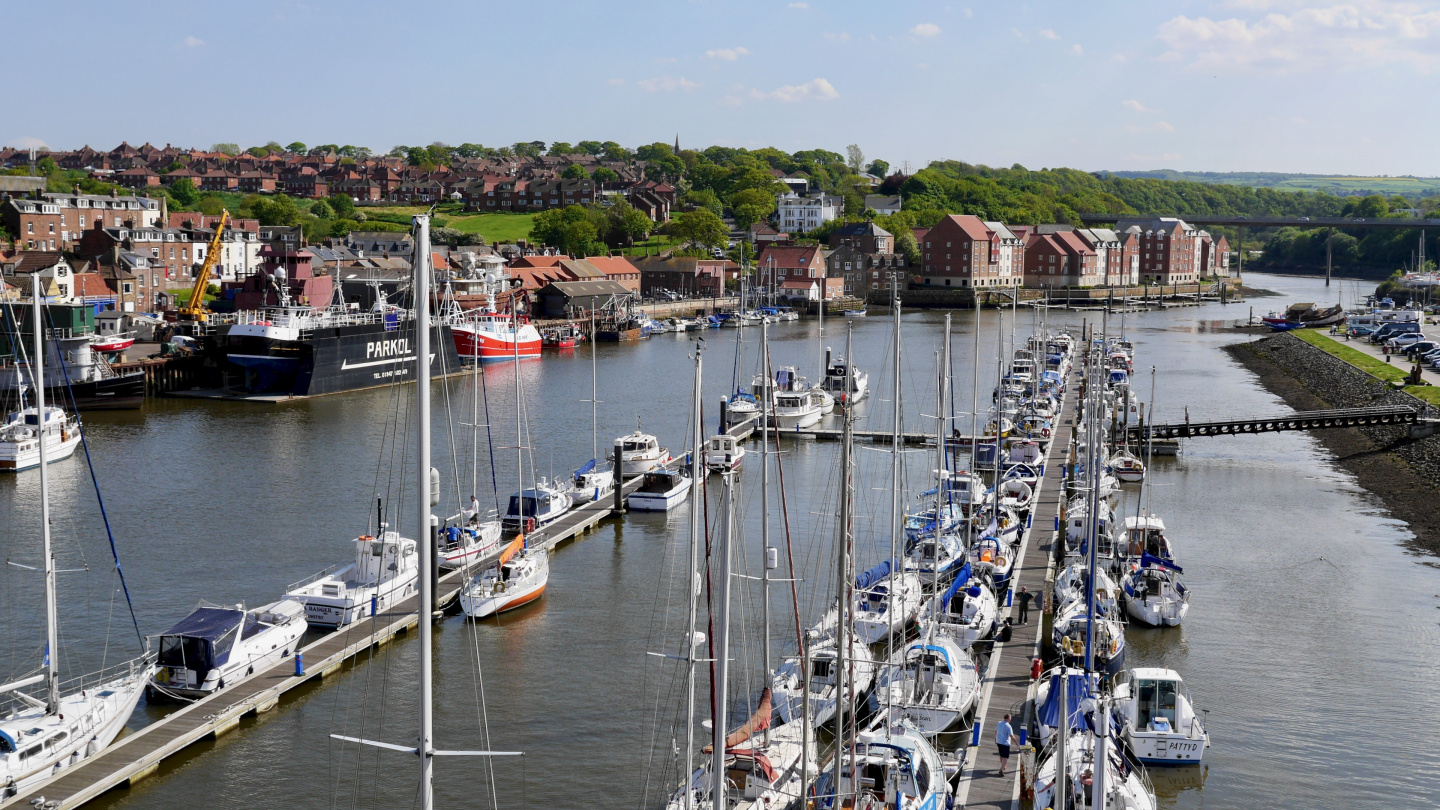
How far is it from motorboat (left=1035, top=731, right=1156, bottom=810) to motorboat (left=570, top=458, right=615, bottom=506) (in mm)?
13617

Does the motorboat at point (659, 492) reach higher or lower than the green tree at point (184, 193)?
lower

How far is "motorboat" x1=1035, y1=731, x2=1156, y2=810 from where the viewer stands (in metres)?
11.5

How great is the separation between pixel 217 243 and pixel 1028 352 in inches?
1392

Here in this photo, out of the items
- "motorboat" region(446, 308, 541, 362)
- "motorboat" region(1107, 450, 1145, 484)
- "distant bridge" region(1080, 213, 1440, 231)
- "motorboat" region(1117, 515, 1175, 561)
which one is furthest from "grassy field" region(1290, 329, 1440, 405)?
"distant bridge" region(1080, 213, 1440, 231)

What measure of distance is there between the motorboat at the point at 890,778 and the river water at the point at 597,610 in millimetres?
2040

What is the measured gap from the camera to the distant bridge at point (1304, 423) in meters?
31.1

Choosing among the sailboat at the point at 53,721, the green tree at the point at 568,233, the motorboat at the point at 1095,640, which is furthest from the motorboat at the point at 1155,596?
the green tree at the point at 568,233

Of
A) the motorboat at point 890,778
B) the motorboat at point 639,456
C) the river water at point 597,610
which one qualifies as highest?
the motorboat at point 639,456

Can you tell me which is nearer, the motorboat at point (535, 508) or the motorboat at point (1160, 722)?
the motorboat at point (1160, 722)

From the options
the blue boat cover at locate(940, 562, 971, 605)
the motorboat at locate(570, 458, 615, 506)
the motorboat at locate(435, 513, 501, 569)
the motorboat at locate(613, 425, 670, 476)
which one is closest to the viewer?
the blue boat cover at locate(940, 562, 971, 605)

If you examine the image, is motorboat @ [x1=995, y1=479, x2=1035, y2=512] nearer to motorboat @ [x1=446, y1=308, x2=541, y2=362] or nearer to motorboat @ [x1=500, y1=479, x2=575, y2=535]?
motorboat @ [x1=500, y1=479, x2=575, y2=535]

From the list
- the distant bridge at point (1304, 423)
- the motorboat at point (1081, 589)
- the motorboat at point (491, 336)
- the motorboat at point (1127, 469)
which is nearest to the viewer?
the motorboat at point (1081, 589)

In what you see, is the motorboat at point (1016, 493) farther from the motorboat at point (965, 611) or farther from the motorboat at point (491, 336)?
the motorboat at point (491, 336)

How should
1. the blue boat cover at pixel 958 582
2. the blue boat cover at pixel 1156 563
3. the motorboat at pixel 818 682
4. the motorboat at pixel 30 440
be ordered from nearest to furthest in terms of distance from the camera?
the motorboat at pixel 818 682 → the blue boat cover at pixel 958 582 → the blue boat cover at pixel 1156 563 → the motorboat at pixel 30 440
